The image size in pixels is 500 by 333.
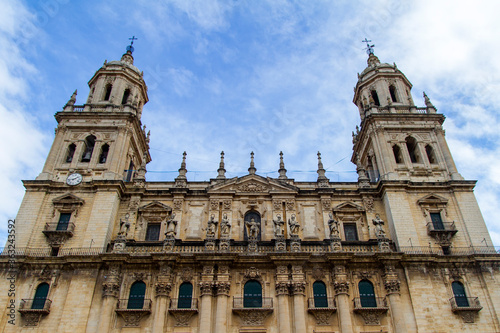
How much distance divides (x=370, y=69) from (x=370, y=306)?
20987mm

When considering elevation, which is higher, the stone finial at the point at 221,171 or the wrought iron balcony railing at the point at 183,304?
the stone finial at the point at 221,171

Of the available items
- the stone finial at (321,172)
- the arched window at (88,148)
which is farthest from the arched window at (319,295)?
the arched window at (88,148)

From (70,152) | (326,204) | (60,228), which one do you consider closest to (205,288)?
(326,204)

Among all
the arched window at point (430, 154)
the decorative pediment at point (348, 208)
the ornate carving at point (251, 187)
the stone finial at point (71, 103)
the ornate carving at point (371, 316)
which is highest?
the stone finial at point (71, 103)

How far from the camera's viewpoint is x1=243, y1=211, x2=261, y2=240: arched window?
84.1 ft

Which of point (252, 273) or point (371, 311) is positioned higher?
point (252, 273)

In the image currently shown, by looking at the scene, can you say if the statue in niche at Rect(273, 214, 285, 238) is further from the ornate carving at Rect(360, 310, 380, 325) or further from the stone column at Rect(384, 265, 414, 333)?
the stone column at Rect(384, 265, 414, 333)

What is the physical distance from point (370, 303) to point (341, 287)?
190cm

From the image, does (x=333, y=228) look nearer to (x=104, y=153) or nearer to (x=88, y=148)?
(x=104, y=153)

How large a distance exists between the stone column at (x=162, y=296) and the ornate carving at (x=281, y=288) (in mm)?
6024

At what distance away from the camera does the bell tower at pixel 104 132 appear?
2905 cm

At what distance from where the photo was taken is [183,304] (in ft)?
77.0

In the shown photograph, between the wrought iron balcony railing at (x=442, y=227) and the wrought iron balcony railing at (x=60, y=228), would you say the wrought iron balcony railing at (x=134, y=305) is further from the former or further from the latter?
the wrought iron balcony railing at (x=442, y=227)

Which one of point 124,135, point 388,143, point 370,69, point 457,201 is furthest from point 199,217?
point 370,69
